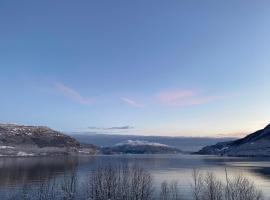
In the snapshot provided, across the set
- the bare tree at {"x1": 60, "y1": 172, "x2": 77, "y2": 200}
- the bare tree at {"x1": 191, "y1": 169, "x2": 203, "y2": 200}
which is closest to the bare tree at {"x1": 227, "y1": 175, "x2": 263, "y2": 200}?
the bare tree at {"x1": 191, "y1": 169, "x2": 203, "y2": 200}

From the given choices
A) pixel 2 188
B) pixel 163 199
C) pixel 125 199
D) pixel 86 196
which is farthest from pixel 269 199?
pixel 2 188

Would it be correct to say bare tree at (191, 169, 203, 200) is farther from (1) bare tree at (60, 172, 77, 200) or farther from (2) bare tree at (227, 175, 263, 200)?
(1) bare tree at (60, 172, 77, 200)

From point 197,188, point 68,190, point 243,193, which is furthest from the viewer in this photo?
point 197,188

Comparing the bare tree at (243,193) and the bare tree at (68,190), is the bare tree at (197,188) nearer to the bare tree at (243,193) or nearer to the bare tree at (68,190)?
the bare tree at (243,193)

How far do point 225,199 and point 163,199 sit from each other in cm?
1394

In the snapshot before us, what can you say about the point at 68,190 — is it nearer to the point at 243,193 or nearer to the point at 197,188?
the point at 197,188

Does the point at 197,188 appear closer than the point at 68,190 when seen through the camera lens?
No

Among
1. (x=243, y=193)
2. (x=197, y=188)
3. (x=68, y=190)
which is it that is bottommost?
(x=197, y=188)

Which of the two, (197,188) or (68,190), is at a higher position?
(68,190)

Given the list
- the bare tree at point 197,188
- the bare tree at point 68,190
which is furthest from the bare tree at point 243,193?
the bare tree at point 68,190

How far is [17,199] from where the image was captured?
83562 millimetres

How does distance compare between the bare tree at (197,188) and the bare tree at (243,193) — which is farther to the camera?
the bare tree at (197,188)

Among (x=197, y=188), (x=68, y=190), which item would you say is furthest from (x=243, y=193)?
(x=68, y=190)

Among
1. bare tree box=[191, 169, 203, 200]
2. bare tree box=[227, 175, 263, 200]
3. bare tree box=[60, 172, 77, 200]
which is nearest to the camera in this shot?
bare tree box=[227, 175, 263, 200]
